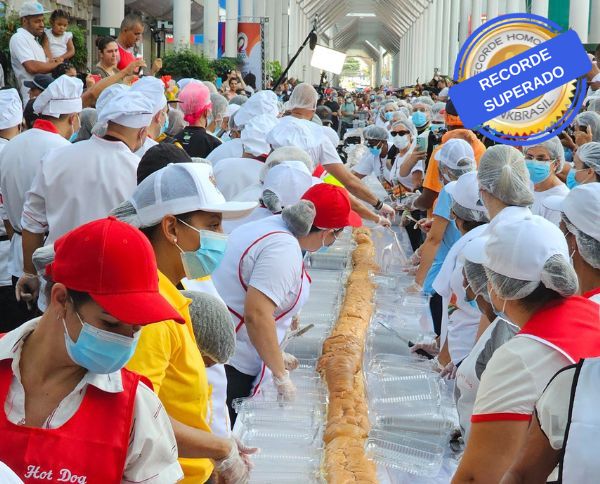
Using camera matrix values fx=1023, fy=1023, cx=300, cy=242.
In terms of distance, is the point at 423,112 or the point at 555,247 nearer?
the point at 555,247

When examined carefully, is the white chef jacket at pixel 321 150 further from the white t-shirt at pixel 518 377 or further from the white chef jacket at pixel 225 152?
the white t-shirt at pixel 518 377

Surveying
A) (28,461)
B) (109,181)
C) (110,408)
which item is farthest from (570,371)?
(109,181)

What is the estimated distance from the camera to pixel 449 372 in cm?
502

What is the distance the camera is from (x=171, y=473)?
7.47 feet

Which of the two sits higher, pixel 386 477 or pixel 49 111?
pixel 49 111

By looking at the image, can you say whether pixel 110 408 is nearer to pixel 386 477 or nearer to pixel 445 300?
pixel 386 477

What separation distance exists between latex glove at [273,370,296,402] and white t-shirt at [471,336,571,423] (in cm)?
169

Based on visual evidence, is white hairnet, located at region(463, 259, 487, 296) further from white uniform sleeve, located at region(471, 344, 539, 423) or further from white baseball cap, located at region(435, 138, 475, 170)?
white baseball cap, located at region(435, 138, 475, 170)

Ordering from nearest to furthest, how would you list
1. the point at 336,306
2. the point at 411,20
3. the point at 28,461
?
the point at 28,461, the point at 336,306, the point at 411,20

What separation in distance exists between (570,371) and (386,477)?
72.7 inches

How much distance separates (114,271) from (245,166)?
4338 millimetres

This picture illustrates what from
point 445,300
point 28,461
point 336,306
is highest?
point 28,461

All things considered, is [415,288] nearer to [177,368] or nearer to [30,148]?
[30,148]

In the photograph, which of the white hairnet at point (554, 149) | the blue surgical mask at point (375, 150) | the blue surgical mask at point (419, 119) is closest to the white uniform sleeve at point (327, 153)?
the white hairnet at point (554, 149)
